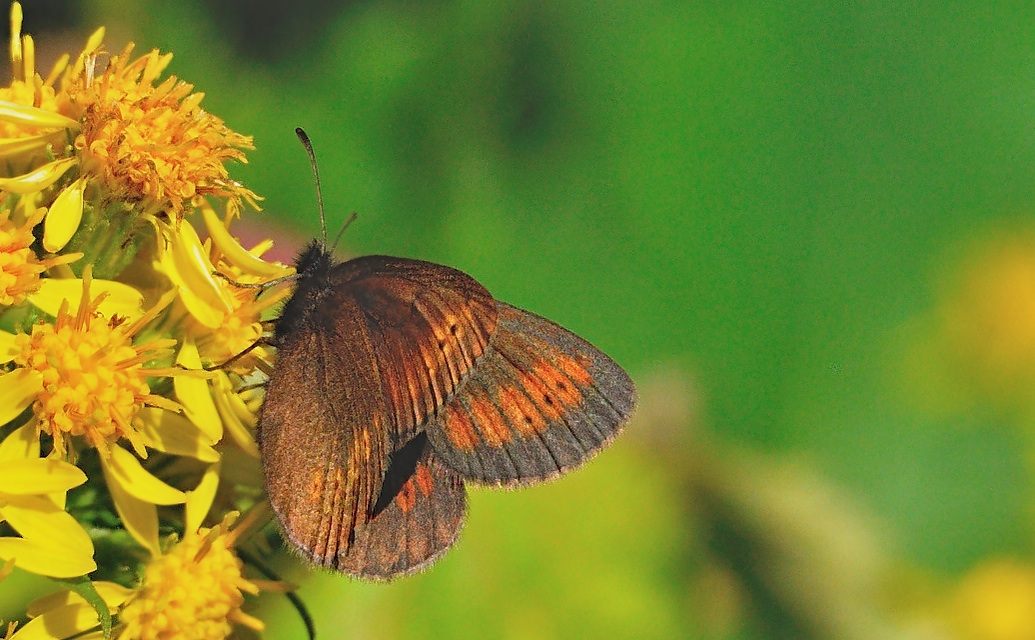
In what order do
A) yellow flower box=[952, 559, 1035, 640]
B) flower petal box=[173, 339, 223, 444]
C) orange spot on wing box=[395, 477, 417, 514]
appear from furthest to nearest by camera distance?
yellow flower box=[952, 559, 1035, 640]
orange spot on wing box=[395, 477, 417, 514]
flower petal box=[173, 339, 223, 444]

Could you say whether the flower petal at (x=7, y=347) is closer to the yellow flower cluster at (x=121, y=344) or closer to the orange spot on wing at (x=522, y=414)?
the yellow flower cluster at (x=121, y=344)

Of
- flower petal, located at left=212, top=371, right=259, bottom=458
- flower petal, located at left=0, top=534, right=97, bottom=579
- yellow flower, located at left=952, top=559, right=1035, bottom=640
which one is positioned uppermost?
A: yellow flower, located at left=952, top=559, right=1035, bottom=640

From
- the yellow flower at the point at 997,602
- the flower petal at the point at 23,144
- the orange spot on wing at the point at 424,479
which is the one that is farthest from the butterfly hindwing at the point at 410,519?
the yellow flower at the point at 997,602

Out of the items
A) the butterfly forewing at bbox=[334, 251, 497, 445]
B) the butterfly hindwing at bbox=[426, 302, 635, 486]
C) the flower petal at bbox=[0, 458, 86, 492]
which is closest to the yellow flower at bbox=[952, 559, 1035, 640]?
the butterfly hindwing at bbox=[426, 302, 635, 486]

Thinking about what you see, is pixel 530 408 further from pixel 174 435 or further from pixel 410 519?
pixel 174 435

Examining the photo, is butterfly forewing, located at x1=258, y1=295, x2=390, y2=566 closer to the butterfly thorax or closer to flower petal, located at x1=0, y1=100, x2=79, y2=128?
the butterfly thorax

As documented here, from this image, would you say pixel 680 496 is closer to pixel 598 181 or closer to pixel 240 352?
pixel 598 181

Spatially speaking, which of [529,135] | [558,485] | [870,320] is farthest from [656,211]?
[558,485]
